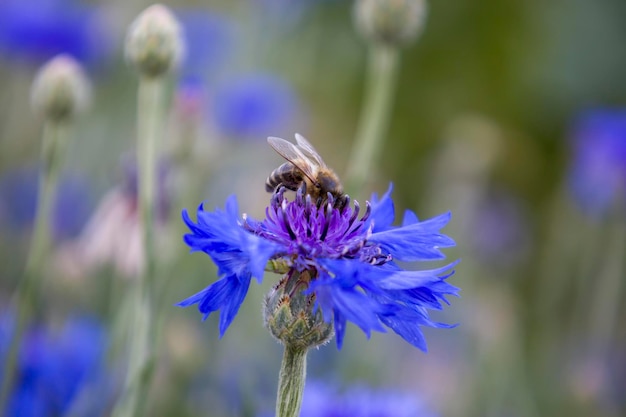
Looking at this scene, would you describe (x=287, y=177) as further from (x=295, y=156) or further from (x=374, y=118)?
(x=374, y=118)

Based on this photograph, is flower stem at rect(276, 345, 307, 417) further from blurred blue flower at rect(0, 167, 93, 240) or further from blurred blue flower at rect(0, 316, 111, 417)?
blurred blue flower at rect(0, 167, 93, 240)

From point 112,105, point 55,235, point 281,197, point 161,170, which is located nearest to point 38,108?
point 161,170

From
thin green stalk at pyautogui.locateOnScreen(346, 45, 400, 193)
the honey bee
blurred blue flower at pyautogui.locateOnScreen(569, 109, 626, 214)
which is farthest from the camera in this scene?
blurred blue flower at pyautogui.locateOnScreen(569, 109, 626, 214)

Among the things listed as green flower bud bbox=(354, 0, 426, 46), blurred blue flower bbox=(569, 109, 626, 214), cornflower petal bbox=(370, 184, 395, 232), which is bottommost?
cornflower petal bbox=(370, 184, 395, 232)

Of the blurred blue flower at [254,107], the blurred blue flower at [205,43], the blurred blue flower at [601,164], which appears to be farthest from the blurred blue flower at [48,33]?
the blurred blue flower at [601,164]

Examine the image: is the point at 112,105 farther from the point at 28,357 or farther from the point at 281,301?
the point at 281,301

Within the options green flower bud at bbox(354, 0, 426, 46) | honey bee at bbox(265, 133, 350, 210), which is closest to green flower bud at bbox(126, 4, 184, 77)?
honey bee at bbox(265, 133, 350, 210)

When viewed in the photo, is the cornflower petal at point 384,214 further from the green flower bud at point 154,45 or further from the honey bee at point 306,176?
the green flower bud at point 154,45

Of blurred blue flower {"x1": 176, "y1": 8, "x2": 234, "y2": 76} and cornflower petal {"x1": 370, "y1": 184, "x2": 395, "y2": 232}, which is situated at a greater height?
blurred blue flower {"x1": 176, "y1": 8, "x2": 234, "y2": 76}
